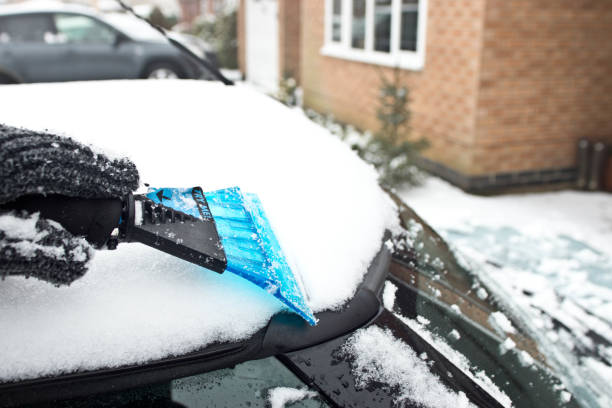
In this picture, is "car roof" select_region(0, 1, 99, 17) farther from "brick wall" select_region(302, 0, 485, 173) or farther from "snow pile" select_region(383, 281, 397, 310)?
"snow pile" select_region(383, 281, 397, 310)

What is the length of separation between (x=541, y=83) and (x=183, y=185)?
6.00m

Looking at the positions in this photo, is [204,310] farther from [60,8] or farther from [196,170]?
[60,8]

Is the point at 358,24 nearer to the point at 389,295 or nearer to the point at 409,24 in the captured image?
the point at 409,24

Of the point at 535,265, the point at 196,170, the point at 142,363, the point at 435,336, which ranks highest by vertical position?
the point at 196,170

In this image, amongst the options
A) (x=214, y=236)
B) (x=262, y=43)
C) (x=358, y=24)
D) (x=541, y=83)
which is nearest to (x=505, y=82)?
(x=541, y=83)

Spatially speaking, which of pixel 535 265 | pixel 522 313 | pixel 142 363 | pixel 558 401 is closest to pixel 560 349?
pixel 522 313

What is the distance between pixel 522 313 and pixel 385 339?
895 mm

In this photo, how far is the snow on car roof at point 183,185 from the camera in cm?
95

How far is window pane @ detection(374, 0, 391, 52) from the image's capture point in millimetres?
8049

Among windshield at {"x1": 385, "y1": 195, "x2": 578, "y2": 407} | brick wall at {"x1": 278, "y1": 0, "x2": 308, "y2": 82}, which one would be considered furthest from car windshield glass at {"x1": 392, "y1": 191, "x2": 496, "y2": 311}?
brick wall at {"x1": 278, "y1": 0, "x2": 308, "y2": 82}

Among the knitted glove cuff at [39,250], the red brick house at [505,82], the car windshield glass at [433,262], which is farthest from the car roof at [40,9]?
the knitted glove cuff at [39,250]

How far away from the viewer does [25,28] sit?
945 cm

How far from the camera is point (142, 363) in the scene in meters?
0.96

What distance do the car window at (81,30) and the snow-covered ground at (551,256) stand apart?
20.1 feet
